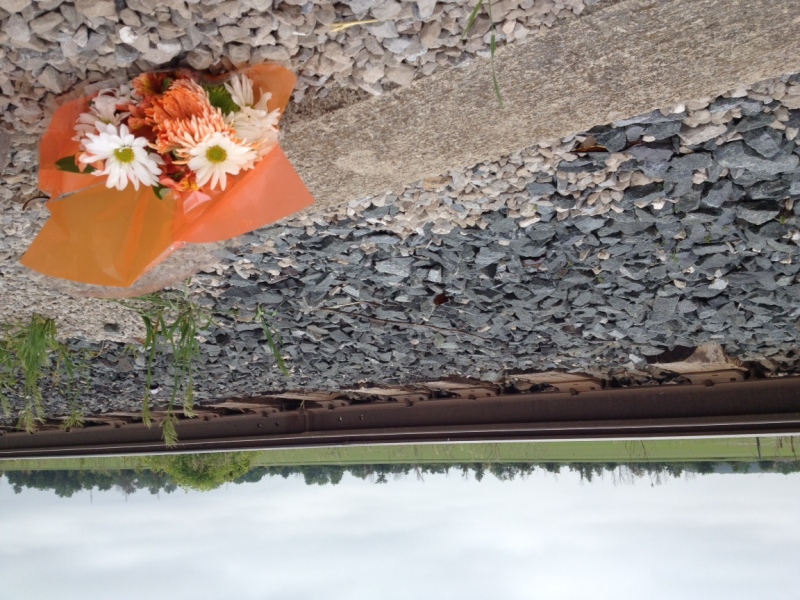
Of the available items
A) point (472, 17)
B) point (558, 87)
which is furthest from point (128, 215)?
point (558, 87)

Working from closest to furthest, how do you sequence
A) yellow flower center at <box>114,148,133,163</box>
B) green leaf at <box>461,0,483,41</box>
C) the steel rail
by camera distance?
green leaf at <box>461,0,483,41</box> < yellow flower center at <box>114,148,133,163</box> < the steel rail

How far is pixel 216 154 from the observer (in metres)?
1.53

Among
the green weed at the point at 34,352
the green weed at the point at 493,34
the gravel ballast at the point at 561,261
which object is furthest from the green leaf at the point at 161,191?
the green weed at the point at 34,352

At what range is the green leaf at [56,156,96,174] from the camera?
160 cm

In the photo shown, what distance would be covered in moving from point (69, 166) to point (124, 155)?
17cm

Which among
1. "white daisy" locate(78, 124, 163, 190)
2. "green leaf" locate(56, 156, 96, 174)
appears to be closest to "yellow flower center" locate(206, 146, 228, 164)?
"white daisy" locate(78, 124, 163, 190)

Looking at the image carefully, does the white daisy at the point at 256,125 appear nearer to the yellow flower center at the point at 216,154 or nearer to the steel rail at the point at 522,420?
the yellow flower center at the point at 216,154

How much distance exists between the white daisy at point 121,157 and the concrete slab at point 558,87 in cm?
31

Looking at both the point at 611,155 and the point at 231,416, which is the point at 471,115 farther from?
the point at 231,416

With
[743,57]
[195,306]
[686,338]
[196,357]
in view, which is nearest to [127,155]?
[195,306]

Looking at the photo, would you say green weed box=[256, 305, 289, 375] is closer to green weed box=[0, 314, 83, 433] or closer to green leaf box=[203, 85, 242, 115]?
green weed box=[0, 314, 83, 433]

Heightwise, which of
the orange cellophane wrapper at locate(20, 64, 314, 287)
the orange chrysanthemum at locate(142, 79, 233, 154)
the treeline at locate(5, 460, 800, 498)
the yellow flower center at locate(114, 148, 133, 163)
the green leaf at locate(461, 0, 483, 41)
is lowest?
the treeline at locate(5, 460, 800, 498)

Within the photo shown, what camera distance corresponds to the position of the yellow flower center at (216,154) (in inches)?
59.6

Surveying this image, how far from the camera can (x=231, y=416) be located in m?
3.79
